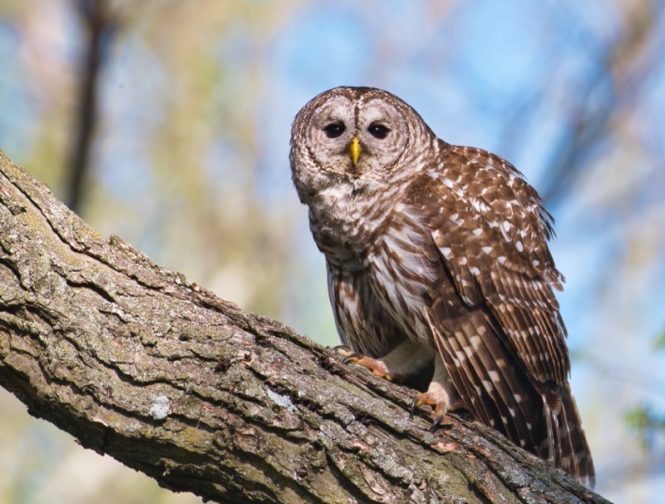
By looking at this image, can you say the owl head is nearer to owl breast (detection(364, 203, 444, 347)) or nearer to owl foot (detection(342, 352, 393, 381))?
owl breast (detection(364, 203, 444, 347))

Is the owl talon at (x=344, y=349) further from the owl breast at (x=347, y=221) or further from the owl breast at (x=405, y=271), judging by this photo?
the owl breast at (x=347, y=221)

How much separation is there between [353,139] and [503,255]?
1.11 metres

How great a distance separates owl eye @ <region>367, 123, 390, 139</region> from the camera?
5.82 meters

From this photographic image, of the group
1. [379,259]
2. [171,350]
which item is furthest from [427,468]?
[379,259]

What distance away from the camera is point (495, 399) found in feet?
16.3

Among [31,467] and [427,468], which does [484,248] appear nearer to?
[427,468]

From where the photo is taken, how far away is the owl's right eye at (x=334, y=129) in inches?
229

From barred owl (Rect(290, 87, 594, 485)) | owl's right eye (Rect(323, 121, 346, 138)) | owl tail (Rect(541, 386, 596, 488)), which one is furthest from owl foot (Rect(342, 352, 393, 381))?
owl's right eye (Rect(323, 121, 346, 138))

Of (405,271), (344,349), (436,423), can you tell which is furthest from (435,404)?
(344,349)

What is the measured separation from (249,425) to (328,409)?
0.32m

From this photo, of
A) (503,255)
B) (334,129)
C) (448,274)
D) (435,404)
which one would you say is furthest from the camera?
(334,129)

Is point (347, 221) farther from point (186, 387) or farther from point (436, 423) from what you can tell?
point (186, 387)

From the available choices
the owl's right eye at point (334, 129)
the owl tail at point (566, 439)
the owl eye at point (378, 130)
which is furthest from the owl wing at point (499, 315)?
the owl's right eye at point (334, 129)

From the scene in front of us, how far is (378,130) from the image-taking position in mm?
5844
